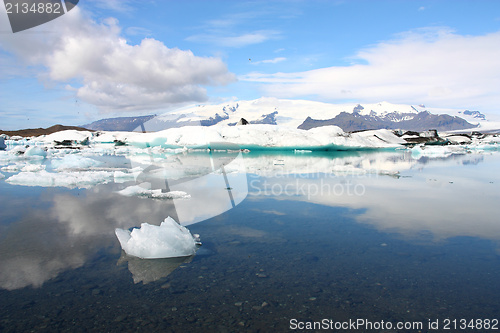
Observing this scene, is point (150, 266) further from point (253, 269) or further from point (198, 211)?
point (198, 211)

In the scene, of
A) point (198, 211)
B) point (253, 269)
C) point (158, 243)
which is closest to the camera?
point (253, 269)

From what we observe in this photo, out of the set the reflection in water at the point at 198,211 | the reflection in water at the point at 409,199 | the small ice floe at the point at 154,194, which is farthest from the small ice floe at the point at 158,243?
the small ice floe at the point at 154,194

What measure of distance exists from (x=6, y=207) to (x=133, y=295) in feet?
15.6

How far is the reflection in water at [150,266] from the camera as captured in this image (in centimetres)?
304

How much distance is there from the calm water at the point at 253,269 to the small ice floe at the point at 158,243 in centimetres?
12

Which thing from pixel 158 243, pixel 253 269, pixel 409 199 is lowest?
pixel 409 199

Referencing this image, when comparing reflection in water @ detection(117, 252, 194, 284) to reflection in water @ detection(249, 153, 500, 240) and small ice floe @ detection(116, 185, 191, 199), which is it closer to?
reflection in water @ detection(249, 153, 500, 240)

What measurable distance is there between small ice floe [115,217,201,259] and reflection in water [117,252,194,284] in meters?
0.07

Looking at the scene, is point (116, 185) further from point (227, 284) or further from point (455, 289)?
point (455, 289)

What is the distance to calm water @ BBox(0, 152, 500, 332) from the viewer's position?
241 cm

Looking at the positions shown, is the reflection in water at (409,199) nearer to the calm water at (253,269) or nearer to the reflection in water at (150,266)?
the calm water at (253,269)

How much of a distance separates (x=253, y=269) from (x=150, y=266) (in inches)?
43.7

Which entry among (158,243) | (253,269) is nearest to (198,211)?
(158,243)

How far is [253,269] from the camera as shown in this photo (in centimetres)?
322
